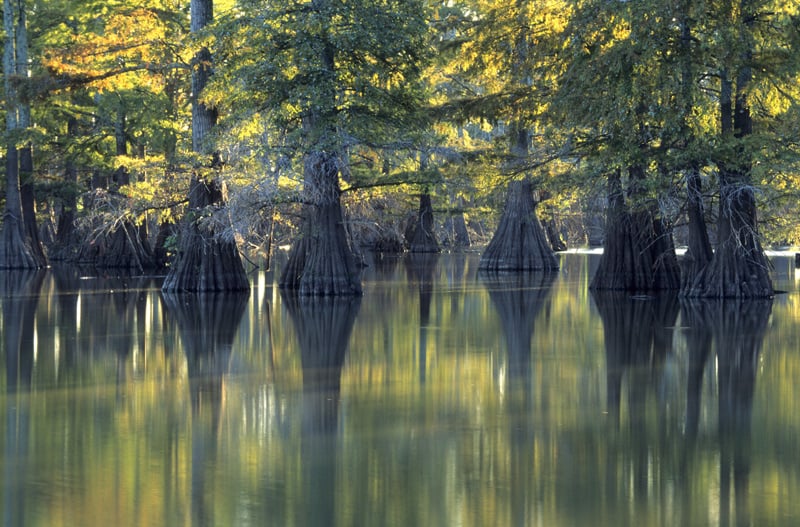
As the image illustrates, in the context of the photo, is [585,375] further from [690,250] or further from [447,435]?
[690,250]

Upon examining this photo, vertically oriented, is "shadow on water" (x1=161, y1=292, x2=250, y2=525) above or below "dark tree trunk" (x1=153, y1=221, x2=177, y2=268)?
below

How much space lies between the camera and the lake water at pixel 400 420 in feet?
21.6

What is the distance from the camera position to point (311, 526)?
243 inches

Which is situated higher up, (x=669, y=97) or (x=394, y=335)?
(x=669, y=97)

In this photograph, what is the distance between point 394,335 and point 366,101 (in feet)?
18.4

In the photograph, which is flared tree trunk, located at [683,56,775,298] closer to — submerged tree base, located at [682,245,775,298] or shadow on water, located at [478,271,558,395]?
submerged tree base, located at [682,245,775,298]

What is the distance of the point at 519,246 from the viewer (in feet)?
105

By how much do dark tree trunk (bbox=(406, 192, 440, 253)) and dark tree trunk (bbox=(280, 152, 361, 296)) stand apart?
79.9ft

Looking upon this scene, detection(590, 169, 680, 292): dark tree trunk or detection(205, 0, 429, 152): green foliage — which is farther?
detection(590, 169, 680, 292): dark tree trunk

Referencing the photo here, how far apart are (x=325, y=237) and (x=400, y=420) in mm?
11584

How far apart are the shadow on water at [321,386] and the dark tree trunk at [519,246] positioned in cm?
1127

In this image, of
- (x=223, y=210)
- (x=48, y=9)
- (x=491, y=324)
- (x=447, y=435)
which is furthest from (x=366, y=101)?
(x=48, y=9)

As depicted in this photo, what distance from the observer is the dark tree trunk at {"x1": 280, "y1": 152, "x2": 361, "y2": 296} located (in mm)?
20156

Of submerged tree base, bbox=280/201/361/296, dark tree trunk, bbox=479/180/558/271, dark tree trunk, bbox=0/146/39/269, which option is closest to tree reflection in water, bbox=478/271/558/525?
dark tree trunk, bbox=479/180/558/271
